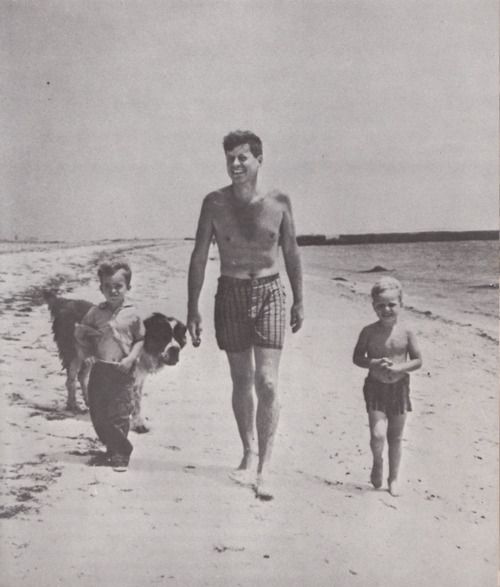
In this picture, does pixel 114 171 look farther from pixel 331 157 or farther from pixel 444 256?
pixel 444 256

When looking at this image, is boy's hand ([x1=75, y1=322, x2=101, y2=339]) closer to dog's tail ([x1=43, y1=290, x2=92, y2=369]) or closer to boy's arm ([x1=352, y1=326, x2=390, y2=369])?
dog's tail ([x1=43, y1=290, x2=92, y2=369])

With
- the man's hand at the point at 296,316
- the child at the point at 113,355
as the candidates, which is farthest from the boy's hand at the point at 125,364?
the man's hand at the point at 296,316

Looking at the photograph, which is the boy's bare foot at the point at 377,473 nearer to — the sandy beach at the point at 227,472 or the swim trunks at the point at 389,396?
the sandy beach at the point at 227,472

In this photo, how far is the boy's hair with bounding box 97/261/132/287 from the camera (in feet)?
9.52

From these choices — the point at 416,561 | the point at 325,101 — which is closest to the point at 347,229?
the point at 325,101

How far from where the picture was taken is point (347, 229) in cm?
335

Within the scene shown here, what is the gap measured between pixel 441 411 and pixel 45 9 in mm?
2219

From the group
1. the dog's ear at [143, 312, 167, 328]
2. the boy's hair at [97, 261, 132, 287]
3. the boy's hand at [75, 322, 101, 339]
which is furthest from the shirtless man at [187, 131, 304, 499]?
the boy's hand at [75, 322, 101, 339]

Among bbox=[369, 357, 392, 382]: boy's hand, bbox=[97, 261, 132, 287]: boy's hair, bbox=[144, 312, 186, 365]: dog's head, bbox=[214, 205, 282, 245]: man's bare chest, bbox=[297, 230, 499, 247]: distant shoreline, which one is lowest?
bbox=[369, 357, 392, 382]: boy's hand

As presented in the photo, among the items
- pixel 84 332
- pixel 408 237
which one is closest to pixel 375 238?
pixel 408 237

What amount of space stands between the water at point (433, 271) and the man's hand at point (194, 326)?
491mm

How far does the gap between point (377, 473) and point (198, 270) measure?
1001 millimetres

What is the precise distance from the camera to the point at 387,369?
9.65ft

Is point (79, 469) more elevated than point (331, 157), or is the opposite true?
point (331, 157)
